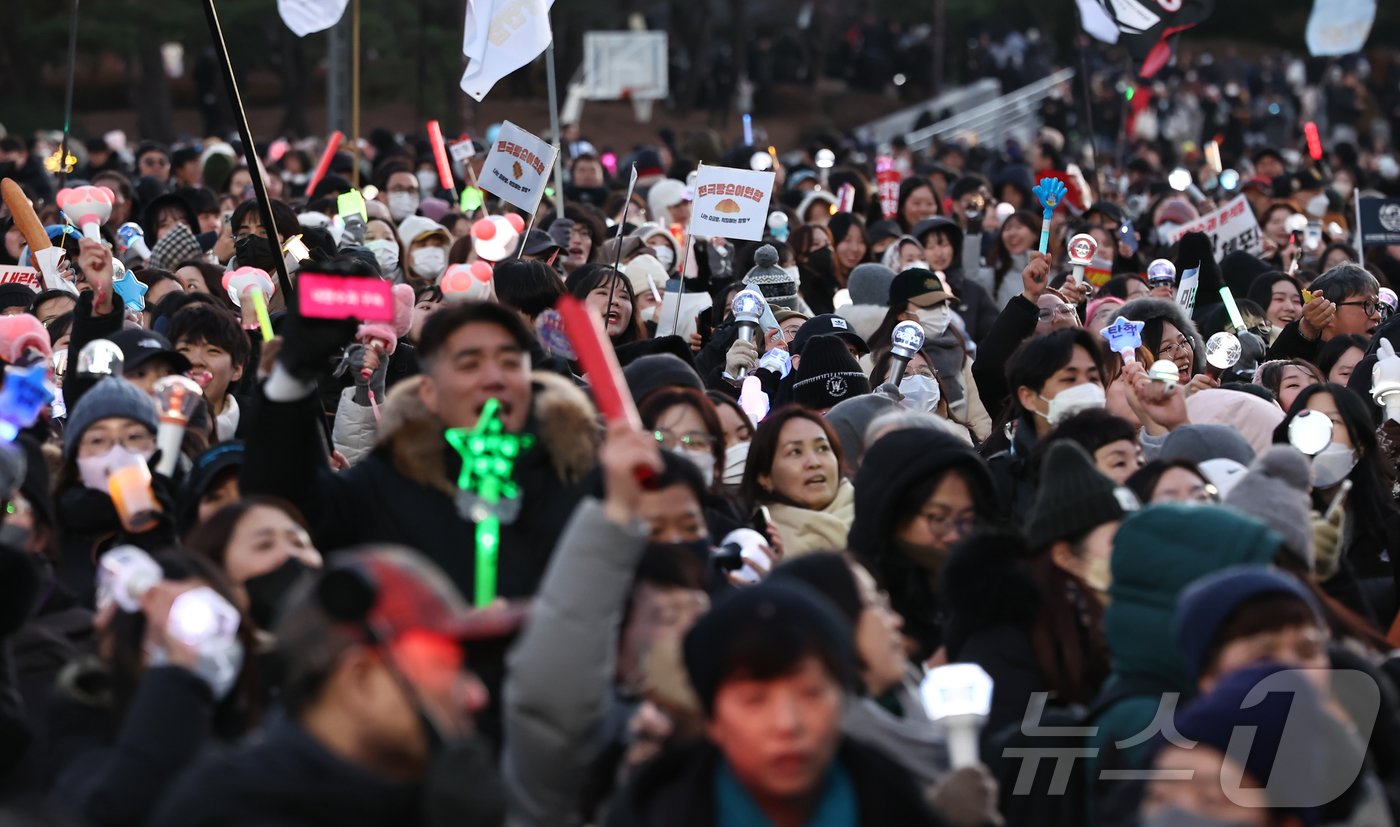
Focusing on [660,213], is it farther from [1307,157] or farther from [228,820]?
[228,820]

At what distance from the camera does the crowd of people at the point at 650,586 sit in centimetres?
353

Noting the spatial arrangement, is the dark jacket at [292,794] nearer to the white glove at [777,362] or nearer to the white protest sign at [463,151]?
the white glove at [777,362]

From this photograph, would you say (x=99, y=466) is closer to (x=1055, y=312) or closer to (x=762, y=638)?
(x=762, y=638)

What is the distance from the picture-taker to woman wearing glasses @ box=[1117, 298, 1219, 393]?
8.47 meters

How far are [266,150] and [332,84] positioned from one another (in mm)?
973

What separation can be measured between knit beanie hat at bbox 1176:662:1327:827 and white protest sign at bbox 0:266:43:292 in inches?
247

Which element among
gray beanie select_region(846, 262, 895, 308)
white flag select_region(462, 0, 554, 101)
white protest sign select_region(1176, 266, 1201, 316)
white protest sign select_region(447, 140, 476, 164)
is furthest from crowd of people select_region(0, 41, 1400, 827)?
white protest sign select_region(447, 140, 476, 164)

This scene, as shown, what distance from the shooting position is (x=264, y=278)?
837cm

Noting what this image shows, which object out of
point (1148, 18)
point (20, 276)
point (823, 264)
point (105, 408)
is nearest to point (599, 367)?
point (105, 408)

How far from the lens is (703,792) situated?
3.64m

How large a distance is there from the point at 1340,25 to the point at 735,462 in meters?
15.7

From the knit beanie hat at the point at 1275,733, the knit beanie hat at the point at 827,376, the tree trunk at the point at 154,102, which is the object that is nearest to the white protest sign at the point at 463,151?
the knit beanie hat at the point at 827,376

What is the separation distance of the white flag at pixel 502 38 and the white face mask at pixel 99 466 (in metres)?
5.68

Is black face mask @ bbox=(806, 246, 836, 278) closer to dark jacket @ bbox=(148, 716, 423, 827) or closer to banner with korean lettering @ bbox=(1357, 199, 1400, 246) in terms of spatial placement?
banner with korean lettering @ bbox=(1357, 199, 1400, 246)
